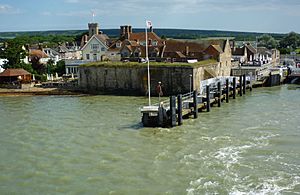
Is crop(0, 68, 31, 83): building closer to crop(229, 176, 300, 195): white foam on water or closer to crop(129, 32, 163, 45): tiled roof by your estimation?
crop(129, 32, 163, 45): tiled roof

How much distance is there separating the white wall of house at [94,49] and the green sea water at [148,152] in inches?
1078

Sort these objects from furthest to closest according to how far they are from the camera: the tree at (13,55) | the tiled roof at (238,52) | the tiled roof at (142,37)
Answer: the tiled roof at (238,52) < the tiled roof at (142,37) < the tree at (13,55)

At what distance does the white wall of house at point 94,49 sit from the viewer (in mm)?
60688

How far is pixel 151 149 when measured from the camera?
862 inches

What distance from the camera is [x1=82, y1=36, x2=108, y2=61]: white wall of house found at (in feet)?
199

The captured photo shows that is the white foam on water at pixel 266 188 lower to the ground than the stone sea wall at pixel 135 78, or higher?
lower

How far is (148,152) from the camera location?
70.1ft

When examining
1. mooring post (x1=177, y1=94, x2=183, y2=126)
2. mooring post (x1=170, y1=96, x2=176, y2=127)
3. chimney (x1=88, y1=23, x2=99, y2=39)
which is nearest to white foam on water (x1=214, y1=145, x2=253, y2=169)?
mooring post (x1=170, y1=96, x2=176, y2=127)

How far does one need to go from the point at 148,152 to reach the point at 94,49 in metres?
41.9

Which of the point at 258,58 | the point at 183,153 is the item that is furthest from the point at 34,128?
the point at 258,58

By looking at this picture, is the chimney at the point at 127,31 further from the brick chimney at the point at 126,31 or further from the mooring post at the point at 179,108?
the mooring post at the point at 179,108

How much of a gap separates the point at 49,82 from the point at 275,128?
3068cm

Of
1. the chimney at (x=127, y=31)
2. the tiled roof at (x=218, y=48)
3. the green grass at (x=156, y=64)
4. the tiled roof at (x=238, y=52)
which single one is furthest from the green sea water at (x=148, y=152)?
the tiled roof at (x=238, y=52)

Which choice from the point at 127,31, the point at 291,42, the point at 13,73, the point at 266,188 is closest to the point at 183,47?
the point at 127,31
